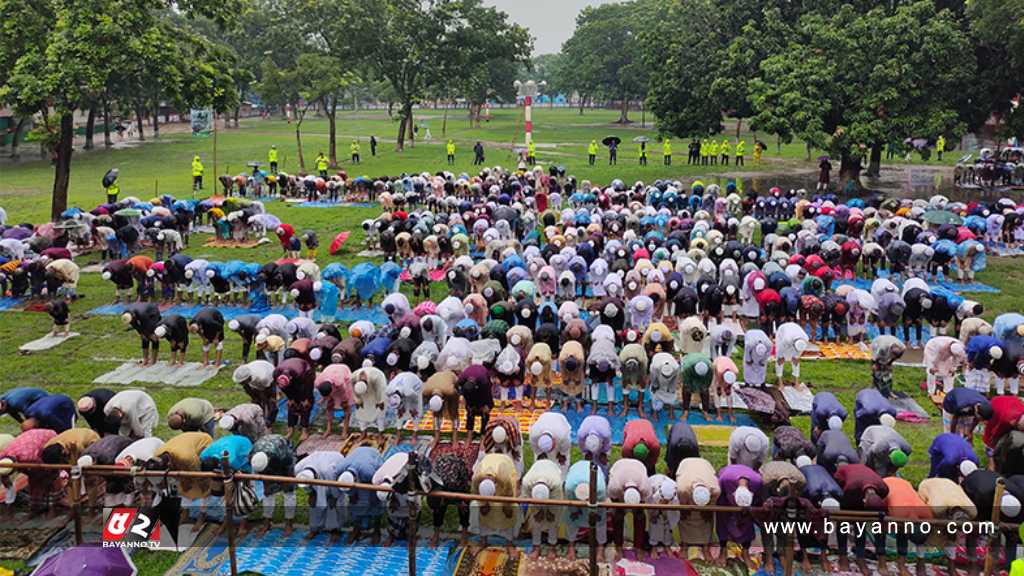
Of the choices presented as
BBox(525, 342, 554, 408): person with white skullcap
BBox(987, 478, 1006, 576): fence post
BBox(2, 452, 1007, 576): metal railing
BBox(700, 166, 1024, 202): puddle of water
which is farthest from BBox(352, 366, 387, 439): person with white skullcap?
BBox(700, 166, 1024, 202): puddle of water

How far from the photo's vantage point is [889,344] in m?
13.1

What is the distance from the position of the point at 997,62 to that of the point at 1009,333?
931 inches

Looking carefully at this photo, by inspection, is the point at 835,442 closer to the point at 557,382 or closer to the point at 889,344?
the point at 889,344

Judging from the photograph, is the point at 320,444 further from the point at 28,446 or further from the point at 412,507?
the point at 412,507

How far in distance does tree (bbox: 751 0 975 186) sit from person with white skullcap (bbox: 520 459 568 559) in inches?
1042

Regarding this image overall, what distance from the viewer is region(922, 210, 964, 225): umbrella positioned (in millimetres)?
23255

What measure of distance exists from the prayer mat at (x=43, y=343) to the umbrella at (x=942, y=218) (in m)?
23.6

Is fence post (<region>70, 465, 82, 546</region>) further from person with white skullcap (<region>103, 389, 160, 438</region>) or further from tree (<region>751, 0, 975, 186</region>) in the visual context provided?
tree (<region>751, 0, 975, 186</region>)

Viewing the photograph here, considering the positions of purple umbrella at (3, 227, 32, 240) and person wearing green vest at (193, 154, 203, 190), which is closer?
purple umbrella at (3, 227, 32, 240)

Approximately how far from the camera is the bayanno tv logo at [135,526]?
9.38 m

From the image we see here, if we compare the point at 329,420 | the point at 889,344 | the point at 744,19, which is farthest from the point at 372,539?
the point at 744,19

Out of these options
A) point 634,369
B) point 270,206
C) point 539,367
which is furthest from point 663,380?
point 270,206

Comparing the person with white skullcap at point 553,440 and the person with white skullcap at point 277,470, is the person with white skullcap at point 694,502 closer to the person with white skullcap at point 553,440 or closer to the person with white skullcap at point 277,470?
the person with white skullcap at point 553,440

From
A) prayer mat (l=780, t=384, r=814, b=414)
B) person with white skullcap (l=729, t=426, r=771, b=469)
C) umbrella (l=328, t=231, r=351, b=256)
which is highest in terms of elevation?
umbrella (l=328, t=231, r=351, b=256)
